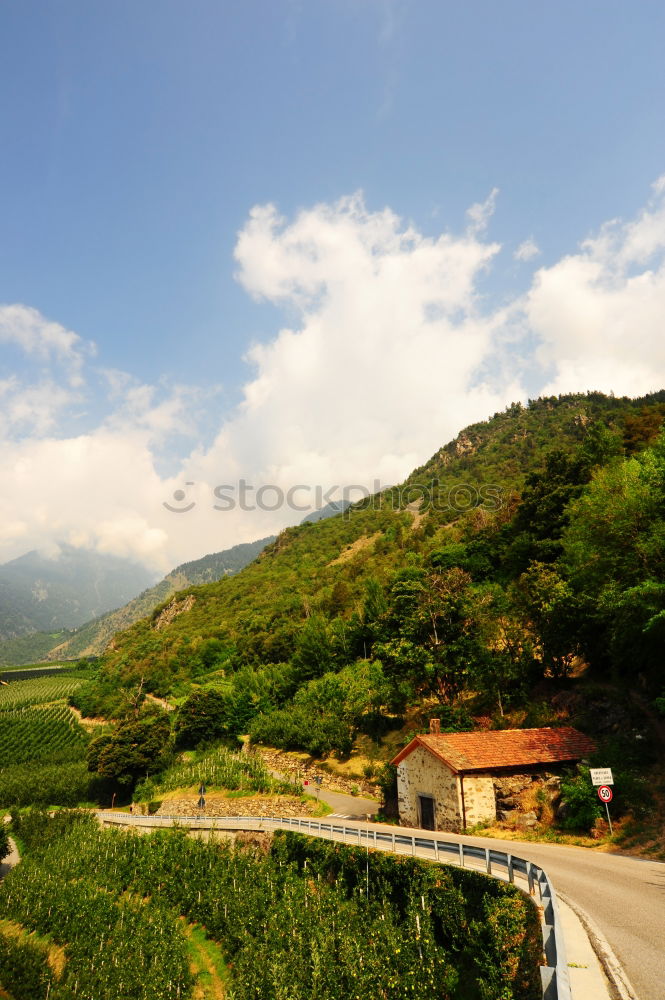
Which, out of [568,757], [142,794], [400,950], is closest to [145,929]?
[400,950]

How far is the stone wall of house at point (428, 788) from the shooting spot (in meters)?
23.6

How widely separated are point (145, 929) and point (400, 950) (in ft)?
50.5

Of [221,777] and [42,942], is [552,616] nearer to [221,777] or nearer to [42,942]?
[221,777]

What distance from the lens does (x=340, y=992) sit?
14984 millimetres

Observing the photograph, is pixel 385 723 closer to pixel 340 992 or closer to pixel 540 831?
pixel 540 831

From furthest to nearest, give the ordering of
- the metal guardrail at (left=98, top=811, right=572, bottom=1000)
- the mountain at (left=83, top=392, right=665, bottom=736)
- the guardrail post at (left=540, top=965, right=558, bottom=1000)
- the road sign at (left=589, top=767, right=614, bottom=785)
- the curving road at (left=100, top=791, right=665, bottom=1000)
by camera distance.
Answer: the mountain at (left=83, top=392, right=665, bottom=736) → the road sign at (left=589, top=767, right=614, bottom=785) → the curving road at (left=100, top=791, right=665, bottom=1000) → the metal guardrail at (left=98, top=811, right=572, bottom=1000) → the guardrail post at (left=540, top=965, right=558, bottom=1000)

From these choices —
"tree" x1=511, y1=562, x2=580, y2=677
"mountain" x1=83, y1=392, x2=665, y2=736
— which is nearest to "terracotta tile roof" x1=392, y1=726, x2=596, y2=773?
"mountain" x1=83, y1=392, x2=665, y2=736

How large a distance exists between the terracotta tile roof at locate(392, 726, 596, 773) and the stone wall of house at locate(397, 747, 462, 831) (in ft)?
2.28

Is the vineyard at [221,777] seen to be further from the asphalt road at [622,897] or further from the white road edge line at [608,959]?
the white road edge line at [608,959]

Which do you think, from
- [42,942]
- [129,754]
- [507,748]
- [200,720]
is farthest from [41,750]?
[507,748]

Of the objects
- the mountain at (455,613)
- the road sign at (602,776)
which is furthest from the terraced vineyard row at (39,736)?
the road sign at (602,776)

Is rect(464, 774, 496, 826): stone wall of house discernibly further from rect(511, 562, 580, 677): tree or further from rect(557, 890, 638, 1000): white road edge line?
rect(557, 890, 638, 1000): white road edge line

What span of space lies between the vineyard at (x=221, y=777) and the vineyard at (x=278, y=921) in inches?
343

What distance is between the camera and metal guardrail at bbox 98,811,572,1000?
6.73m
